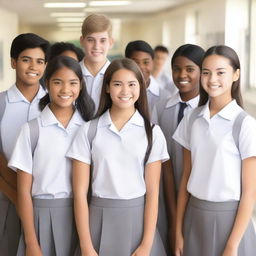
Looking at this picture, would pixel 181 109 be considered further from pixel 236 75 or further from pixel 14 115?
pixel 14 115

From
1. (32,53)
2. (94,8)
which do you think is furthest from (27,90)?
(94,8)

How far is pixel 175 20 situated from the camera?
14.7 meters

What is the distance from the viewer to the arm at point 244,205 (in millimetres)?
2268

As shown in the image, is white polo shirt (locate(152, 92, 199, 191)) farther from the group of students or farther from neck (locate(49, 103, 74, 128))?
neck (locate(49, 103, 74, 128))

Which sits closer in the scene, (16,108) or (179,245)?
(179,245)

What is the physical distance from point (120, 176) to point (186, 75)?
78 cm

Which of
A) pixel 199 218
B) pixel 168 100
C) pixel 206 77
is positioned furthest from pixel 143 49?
pixel 199 218

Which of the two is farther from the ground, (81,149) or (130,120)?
(130,120)

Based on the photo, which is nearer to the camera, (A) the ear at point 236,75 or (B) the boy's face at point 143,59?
(A) the ear at point 236,75

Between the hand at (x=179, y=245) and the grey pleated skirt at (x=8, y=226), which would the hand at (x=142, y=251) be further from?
the grey pleated skirt at (x=8, y=226)

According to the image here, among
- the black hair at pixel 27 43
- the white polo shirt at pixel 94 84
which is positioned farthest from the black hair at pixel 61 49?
the black hair at pixel 27 43

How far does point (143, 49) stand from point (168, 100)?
2.69 feet

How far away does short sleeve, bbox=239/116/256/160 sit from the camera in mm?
2240

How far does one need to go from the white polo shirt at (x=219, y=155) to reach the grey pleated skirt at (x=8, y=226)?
97cm
